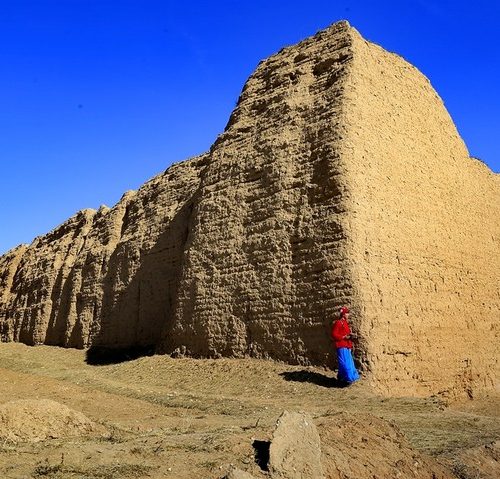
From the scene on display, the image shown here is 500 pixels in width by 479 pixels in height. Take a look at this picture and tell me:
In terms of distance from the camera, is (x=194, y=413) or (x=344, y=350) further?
(x=344, y=350)

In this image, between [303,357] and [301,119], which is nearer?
[303,357]

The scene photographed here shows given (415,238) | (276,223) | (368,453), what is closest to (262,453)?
(368,453)

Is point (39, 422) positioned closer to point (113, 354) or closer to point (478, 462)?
point (478, 462)

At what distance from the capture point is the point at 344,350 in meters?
9.70

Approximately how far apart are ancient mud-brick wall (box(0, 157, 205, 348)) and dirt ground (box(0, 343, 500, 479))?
2179 mm

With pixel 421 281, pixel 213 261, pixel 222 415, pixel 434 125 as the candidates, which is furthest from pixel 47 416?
pixel 434 125

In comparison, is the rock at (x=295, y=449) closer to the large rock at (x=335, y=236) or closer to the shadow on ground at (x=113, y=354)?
the large rock at (x=335, y=236)

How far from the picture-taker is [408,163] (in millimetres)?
12828

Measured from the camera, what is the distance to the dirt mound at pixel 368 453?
498 centimetres

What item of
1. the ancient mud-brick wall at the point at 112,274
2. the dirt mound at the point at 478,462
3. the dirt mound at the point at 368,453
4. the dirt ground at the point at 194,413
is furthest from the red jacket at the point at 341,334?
the ancient mud-brick wall at the point at 112,274

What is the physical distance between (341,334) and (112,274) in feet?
33.3

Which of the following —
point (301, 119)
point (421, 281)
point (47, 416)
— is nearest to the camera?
point (47, 416)

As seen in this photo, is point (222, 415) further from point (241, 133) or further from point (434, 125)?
point (434, 125)

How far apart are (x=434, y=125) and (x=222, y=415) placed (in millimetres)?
9618
